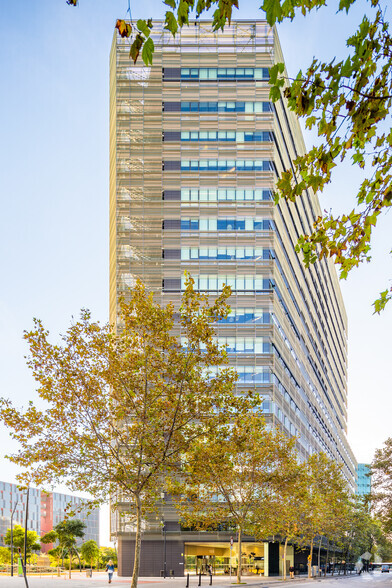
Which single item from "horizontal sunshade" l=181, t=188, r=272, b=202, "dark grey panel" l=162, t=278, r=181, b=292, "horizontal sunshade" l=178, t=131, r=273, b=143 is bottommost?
"dark grey panel" l=162, t=278, r=181, b=292

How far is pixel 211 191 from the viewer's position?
244 feet

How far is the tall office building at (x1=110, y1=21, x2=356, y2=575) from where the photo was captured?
235 feet

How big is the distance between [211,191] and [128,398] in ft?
159

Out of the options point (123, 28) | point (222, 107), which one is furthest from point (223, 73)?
point (123, 28)

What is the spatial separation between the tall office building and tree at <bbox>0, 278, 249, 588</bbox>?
137 ft

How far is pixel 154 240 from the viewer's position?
72875mm

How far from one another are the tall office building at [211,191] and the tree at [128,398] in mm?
41901

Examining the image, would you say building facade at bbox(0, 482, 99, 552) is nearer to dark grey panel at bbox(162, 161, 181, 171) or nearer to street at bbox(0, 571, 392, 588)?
street at bbox(0, 571, 392, 588)

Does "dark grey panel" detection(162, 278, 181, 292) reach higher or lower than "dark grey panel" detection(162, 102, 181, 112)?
lower

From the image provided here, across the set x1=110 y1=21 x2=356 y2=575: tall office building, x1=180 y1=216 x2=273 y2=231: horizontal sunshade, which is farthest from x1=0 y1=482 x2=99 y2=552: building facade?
x1=180 y1=216 x2=273 y2=231: horizontal sunshade

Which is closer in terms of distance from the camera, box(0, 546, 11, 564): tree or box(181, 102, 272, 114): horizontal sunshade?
box(181, 102, 272, 114): horizontal sunshade

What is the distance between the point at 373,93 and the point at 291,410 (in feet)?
256

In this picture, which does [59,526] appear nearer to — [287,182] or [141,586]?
[141,586]

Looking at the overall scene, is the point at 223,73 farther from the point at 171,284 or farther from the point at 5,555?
the point at 5,555
